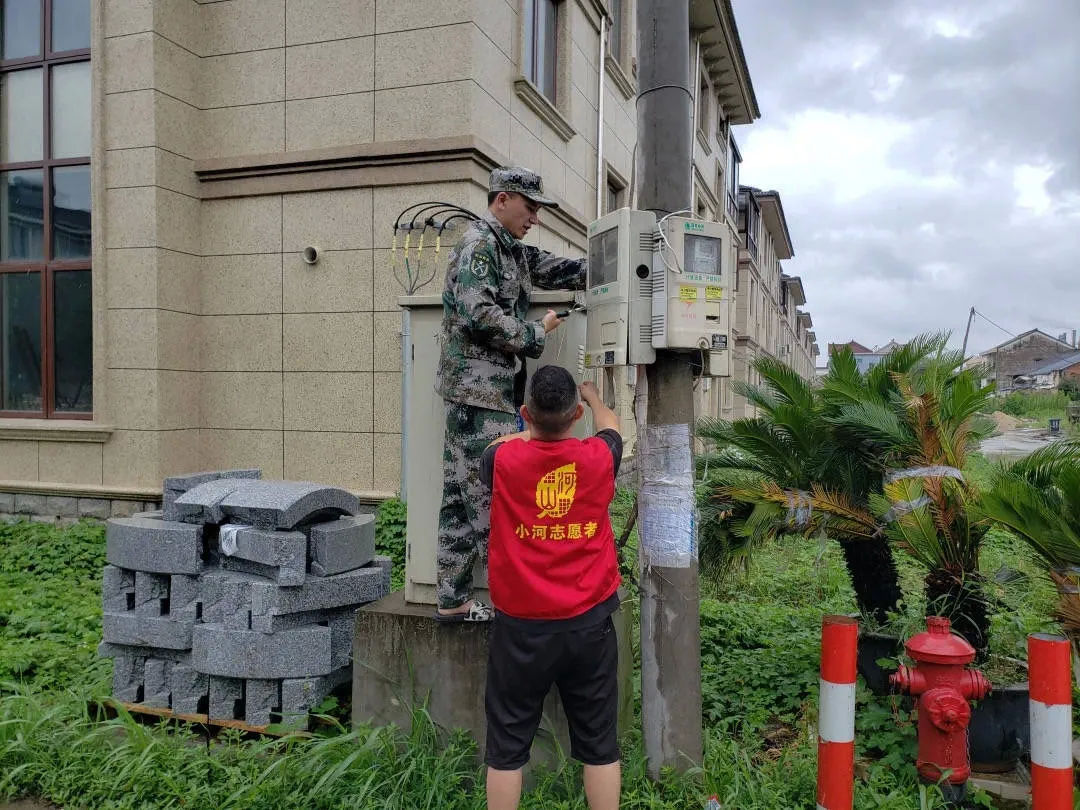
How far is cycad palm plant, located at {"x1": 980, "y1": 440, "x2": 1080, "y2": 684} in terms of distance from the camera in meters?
3.06

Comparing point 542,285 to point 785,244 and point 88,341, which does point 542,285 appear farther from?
point 785,244

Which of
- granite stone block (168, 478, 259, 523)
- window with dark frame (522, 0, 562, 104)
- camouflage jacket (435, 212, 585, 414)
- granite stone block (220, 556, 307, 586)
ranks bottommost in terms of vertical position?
granite stone block (220, 556, 307, 586)

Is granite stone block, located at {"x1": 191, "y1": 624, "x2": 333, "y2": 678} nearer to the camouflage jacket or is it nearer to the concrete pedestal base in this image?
the concrete pedestal base

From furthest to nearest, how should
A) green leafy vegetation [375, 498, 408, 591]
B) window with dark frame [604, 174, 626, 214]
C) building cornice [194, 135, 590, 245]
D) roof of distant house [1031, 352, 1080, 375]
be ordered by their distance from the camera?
roof of distant house [1031, 352, 1080, 375] → window with dark frame [604, 174, 626, 214] → building cornice [194, 135, 590, 245] → green leafy vegetation [375, 498, 408, 591]

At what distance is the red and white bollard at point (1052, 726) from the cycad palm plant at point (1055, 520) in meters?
0.37

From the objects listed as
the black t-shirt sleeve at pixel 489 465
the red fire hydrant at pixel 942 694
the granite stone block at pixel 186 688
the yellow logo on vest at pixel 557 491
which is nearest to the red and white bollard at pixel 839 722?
the red fire hydrant at pixel 942 694

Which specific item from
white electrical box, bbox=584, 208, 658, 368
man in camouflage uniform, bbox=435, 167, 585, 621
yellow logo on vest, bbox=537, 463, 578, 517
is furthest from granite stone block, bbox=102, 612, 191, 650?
white electrical box, bbox=584, 208, 658, 368

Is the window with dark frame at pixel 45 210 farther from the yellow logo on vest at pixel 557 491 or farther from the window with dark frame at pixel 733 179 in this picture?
the window with dark frame at pixel 733 179

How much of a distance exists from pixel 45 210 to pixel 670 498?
27.6ft

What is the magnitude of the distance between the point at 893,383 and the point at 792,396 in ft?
1.73

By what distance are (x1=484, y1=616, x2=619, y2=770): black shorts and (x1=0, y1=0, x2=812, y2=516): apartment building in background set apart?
487 cm

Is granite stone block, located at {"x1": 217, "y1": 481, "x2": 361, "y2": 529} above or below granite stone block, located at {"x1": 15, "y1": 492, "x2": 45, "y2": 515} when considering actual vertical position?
above

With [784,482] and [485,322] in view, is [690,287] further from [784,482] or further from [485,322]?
[784,482]

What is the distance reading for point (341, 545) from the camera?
13.5ft
